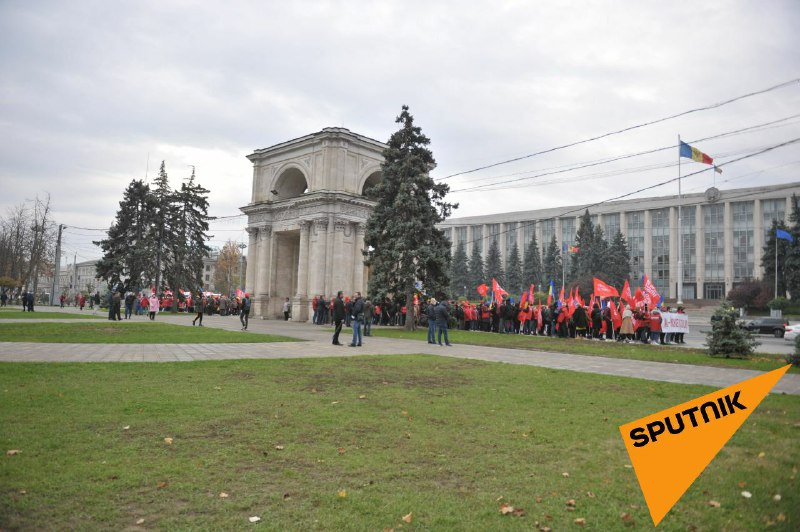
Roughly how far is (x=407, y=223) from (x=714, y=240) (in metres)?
81.0

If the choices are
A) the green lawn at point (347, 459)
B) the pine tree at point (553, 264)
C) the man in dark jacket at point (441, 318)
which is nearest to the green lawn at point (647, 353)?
the man in dark jacket at point (441, 318)

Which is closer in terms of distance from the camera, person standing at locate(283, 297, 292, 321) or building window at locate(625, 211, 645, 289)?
person standing at locate(283, 297, 292, 321)

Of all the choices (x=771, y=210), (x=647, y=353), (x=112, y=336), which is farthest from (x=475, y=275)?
(x=112, y=336)

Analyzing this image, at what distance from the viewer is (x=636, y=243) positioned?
99.1 meters

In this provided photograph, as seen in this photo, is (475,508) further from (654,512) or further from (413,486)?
(654,512)

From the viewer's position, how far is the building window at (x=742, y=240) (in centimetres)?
8750

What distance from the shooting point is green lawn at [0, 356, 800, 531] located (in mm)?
4469

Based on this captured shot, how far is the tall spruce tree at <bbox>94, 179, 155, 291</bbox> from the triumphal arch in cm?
1358

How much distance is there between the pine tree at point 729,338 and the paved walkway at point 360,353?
141 inches

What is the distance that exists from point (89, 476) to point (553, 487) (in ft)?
14.8

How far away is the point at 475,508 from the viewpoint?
4.66 m

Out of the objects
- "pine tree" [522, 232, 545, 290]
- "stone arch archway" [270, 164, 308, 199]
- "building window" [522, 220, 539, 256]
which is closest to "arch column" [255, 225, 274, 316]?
"stone arch archway" [270, 164, 308, 199]

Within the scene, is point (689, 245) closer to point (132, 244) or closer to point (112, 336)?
point (132, 244)

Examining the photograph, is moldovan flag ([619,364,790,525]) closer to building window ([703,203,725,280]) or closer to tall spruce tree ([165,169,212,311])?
tall spruce tree ([165,169,212,311])
